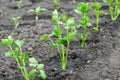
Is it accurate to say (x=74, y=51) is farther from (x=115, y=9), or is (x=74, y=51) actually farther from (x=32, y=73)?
(x=115, y=9)

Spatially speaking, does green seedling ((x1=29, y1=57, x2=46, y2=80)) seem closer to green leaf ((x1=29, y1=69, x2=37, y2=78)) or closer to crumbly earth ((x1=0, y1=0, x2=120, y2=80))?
green leaf ((x1=29, y1=69, x2=37, y2=78))

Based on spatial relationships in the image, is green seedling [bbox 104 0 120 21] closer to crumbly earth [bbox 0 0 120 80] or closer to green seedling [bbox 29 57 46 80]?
crumbly earth [bbox 0 0 120 80]

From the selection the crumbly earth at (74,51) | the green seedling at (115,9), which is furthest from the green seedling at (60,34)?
the green seedling at (115,9)

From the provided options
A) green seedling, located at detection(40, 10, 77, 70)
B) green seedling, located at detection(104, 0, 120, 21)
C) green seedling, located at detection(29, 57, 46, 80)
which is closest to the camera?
green seedling, located at detection(29, 57, 46, 80)

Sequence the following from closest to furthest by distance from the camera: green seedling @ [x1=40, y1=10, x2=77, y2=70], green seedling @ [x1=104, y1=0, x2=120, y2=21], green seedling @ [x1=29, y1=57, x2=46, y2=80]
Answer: green seedling @ [x1=29, y1=57, x2=46, y2=80]
green seedling @ [x1=40, y1=10, x2=77, y2=70]
green seedling @ [x1=104, y1=0, x2=120, y2=21]

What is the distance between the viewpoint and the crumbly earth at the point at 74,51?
8.10 feet

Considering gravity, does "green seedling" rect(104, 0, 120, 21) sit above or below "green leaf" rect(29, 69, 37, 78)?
above

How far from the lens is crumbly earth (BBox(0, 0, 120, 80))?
247cm

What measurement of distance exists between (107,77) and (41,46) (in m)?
0.82

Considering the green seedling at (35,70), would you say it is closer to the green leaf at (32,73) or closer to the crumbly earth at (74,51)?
the green leaf at (32,73)

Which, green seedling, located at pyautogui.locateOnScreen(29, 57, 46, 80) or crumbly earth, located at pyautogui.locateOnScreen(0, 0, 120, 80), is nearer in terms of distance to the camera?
green seedling, located at pyautogui.locateOnScreen(29, 57, 46, 80)

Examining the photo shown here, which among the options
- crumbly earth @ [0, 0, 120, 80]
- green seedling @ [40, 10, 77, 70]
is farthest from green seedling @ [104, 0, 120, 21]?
green seedling @ [40, 10, 77, 70]

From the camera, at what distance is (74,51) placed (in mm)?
2836

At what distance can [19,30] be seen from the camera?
336cm
